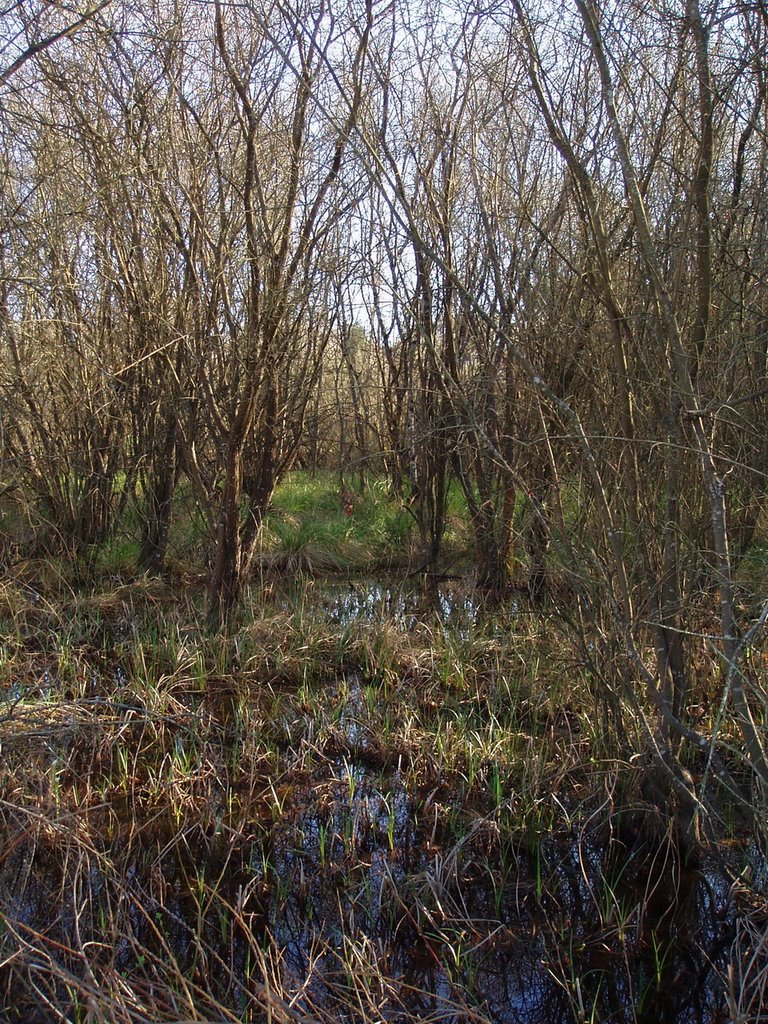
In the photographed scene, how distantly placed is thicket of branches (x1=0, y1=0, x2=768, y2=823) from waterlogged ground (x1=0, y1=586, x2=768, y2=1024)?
1.65 ft

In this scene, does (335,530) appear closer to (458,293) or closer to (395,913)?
(458,293)

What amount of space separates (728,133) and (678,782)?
9.59 ft

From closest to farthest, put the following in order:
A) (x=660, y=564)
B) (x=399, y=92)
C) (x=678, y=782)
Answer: (x=678, y=782)
(x=660, y=564)
(x=399, y=92)

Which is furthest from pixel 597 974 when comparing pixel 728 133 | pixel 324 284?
pixel 324 284

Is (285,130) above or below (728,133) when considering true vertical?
above

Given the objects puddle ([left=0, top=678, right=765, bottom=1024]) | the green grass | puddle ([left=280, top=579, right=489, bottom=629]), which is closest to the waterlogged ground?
puddle ([left=0, top=678, right=765, bottom=1024])

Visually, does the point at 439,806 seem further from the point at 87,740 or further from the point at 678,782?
the point at 87,740

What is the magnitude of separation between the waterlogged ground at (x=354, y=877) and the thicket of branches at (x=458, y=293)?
50 cm

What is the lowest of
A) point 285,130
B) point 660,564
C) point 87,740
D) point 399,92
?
point 87,740

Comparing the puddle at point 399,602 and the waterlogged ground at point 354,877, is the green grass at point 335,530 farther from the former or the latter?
the waterlogged ground at point 354,877

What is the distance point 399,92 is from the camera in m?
5.96

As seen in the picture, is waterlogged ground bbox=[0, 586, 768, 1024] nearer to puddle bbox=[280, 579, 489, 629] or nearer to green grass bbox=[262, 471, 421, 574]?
puddle bbox=[280, 579, 489, 629]

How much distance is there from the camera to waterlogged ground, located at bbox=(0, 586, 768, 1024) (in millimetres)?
2426

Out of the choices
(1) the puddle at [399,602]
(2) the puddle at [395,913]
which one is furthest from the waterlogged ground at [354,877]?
(1) the puddle at [399,602]
